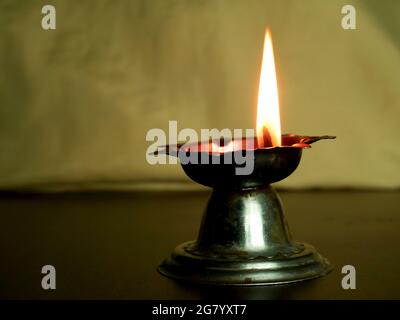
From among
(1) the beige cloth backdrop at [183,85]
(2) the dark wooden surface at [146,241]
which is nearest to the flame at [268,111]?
(2) the dark wooden surface at [146,241]

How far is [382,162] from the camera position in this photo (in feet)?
4.48

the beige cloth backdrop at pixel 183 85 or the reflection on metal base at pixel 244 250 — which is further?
the beige cloth backdrop at pixel 183 85

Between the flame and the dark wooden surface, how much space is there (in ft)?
0.42

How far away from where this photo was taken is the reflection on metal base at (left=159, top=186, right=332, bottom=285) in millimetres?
566

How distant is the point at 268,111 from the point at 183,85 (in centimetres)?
77

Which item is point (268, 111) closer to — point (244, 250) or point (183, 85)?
point (244, 250)

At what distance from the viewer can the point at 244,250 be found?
0.59m

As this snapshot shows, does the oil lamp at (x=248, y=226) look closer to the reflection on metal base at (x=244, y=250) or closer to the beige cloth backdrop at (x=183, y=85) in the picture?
the reflection on metal base at (x=244, y=250)

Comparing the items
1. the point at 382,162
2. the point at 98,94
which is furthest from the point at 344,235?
the point at 98,94

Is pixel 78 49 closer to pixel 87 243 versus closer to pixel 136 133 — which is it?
pixel 136 133

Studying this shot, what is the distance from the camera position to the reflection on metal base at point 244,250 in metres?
0.57

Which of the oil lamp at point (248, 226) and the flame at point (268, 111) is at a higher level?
the flame at point (268, 111)

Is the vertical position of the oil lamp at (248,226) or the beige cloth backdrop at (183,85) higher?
the beige cloth backdrop at (183,85)

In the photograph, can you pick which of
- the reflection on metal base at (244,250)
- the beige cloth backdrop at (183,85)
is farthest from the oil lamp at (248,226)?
the beige cloth backdrop at (183,85)
